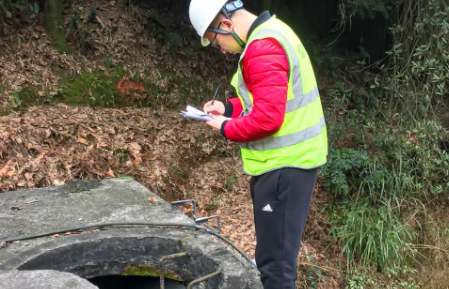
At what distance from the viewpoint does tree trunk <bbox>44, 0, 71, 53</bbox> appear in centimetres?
545

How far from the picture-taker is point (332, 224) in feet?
16.3

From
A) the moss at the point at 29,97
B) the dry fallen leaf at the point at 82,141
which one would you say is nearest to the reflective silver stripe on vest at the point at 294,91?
the dry fallen leaf at the point at 82,141

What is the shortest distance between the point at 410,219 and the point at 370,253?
0.79 m

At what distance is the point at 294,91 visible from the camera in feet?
7.57

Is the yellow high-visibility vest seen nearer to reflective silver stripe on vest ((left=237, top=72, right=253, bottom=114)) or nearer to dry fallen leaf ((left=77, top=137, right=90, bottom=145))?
reflective silver stripe on vest ((left=237, top=72, right=253, bottom=114))

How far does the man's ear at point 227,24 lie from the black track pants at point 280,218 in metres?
0.79

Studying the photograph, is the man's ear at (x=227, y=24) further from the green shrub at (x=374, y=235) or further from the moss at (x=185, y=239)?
the green shrub at (x=374, y=235)

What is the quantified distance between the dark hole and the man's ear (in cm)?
150

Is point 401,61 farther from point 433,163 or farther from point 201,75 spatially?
point 201,75

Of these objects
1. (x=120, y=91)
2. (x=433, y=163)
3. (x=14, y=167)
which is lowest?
(x=433, y=163)

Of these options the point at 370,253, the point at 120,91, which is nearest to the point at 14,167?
the point at 120,91

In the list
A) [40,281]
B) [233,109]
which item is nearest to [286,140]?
[233,109]

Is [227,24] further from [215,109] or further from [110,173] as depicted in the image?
[110,173]

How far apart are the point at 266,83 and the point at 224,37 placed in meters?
0.41
